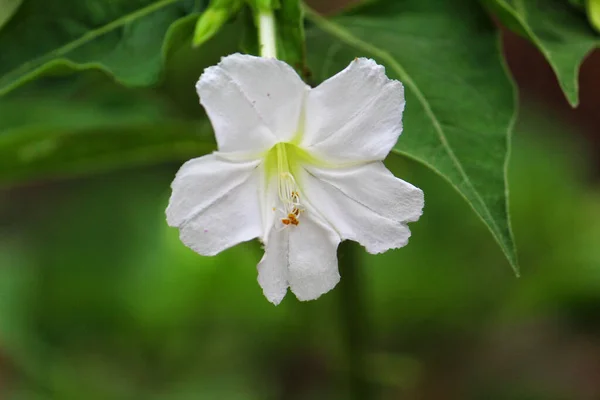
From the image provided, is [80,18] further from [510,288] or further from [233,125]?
[510,288]

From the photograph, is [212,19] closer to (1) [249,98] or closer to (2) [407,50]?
(1) [249,98]

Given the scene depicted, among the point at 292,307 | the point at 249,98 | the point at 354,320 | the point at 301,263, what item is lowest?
the point at 292,307

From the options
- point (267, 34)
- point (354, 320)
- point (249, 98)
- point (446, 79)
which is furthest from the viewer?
point (354, 320)

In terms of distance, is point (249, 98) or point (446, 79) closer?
point (249, 98)

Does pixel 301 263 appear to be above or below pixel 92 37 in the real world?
below

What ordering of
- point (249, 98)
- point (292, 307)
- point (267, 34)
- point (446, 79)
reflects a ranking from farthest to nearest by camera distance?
point (292, 307)
point (446, 79)
point (267, 34)
point (249, 98)

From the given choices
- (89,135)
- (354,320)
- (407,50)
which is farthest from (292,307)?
(407,50)

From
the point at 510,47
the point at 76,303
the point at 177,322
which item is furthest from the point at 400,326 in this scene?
the point at 510,47

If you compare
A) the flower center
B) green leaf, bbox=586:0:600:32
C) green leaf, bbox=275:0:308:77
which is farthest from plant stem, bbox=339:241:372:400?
green leaf, bbox=586:0:600:32

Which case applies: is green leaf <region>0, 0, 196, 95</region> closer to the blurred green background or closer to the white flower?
the white flower
